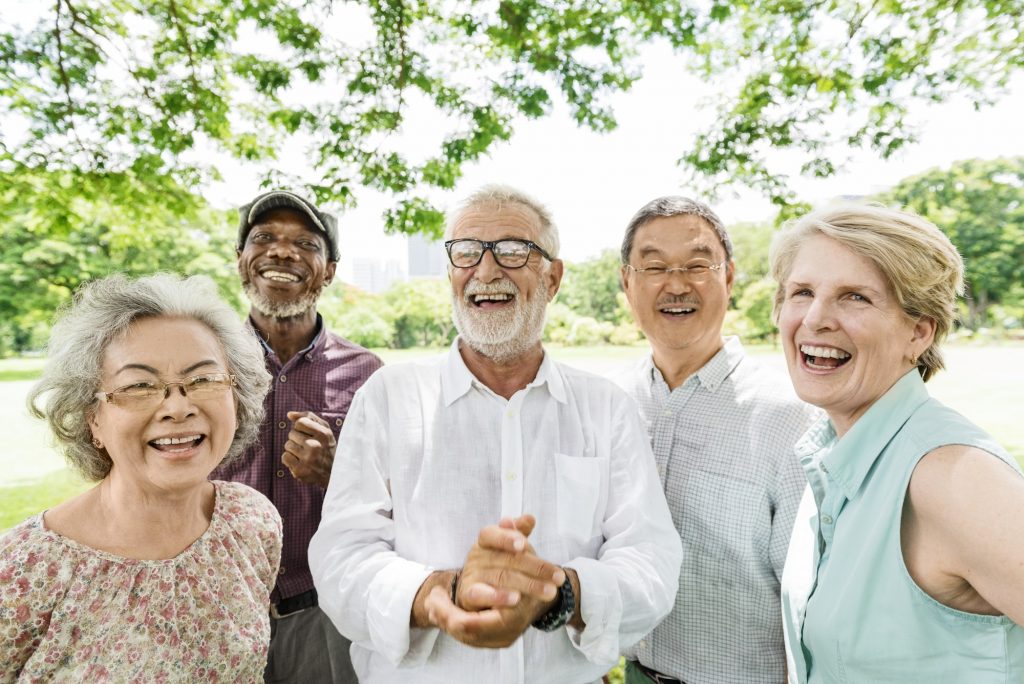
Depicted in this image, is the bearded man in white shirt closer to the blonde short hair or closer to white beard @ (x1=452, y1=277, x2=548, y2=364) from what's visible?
white beard @ (x1=452, y1=277, x2=548, y2=364)

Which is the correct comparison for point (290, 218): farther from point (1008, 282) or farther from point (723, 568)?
point (1008, 282)

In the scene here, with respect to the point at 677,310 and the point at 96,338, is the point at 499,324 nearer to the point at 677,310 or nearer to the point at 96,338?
the point at 677,310

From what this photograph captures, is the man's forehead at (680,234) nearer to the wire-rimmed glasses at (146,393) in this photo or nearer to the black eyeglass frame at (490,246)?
the black eyeglass frame at (490,246)

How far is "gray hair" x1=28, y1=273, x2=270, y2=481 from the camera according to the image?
192 cm

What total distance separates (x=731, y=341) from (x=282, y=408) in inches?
85.2

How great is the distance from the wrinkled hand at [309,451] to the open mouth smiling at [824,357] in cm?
192

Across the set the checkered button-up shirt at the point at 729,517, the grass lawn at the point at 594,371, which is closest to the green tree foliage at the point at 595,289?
the grass lawn at the point at 594,371

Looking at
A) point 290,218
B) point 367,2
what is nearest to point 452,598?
point 290,218

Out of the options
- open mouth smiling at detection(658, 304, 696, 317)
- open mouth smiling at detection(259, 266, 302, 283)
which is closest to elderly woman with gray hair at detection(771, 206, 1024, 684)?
open mouth smiling at detection(658, 304, 696, 317)

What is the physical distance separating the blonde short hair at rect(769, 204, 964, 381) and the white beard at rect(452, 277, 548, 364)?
42.5 inches

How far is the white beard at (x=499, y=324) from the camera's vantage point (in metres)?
2.33

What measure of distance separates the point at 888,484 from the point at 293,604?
8.10 feet

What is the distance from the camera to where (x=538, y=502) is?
2117 mm

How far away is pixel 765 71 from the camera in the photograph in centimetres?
699
